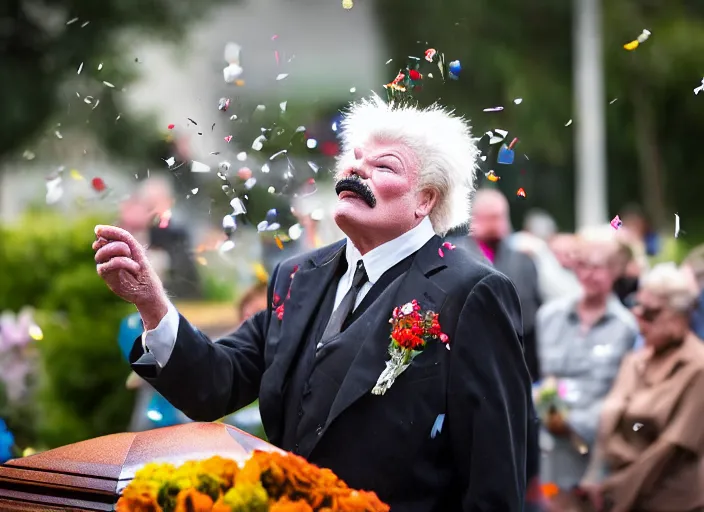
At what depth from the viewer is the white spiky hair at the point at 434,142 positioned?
10.7 feet

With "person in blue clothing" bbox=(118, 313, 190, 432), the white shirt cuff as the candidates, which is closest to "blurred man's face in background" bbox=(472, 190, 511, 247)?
"person in blue clothing" bbox=(118, 313, 190, 432)

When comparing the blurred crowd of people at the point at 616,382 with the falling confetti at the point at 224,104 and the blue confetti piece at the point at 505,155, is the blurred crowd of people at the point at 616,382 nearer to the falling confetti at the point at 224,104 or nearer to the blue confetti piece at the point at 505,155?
the blue confetti piece at the point at 505,155

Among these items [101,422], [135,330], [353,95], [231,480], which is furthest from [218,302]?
[231,480]

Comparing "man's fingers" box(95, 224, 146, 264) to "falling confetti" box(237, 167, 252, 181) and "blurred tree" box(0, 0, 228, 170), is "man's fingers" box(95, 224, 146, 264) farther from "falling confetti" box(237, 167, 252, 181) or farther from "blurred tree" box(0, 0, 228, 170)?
"blurred tree" box(0, 0, 228, 170)

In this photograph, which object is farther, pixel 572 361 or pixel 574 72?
pixel 574 72

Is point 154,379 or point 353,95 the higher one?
point 353,95

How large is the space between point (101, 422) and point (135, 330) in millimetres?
1939

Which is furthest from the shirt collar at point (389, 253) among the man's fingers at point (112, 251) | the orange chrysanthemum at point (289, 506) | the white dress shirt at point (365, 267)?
the orange chrysanthemum at point (289, 506)

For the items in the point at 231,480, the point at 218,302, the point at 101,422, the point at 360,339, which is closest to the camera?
the point at 231,480

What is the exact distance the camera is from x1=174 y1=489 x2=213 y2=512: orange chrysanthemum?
228cm

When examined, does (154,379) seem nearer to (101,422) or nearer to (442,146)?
(442,146)

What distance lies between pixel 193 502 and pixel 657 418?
383 centimetres

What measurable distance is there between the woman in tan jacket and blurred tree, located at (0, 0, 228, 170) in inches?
413

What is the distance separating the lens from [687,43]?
22125 millimetres
